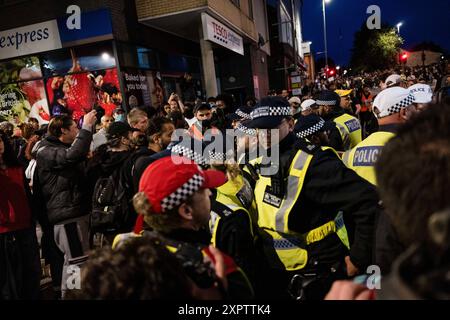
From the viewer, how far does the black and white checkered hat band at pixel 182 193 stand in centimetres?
156

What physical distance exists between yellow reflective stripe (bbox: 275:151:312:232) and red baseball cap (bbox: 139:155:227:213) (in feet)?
2.49

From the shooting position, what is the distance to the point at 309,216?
7.48 ft

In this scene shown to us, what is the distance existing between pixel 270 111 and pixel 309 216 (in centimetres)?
88

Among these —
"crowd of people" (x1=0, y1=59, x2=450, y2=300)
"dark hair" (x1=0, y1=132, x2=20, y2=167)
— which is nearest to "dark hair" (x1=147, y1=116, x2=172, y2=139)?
"crowd of people" (x1=0, y1=59, x2=450, y2=300)

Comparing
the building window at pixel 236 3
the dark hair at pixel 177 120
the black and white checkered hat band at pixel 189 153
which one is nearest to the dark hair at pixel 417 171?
the black and white checkered hat band at pixel 189 153

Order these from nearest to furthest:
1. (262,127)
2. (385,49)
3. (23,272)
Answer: (262,127)
(23,272)
(385,49)

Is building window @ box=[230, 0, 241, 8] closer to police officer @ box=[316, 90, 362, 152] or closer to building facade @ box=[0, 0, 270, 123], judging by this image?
building facade @ box=[0, 0, 270, 123]

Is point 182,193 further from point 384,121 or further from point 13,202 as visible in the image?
point 13,202

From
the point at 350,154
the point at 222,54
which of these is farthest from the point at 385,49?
the point at 350,154

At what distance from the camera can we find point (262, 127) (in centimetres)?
256

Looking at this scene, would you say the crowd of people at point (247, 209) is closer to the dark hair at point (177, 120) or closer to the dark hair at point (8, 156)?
the dark hair at point (8, 156)
